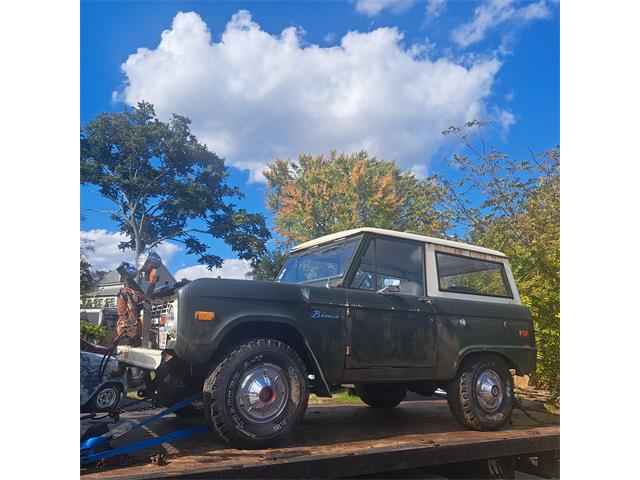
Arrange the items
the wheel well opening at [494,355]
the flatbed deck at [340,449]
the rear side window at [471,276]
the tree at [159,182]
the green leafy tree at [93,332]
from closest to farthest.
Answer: the flatbed deck at [340,449] < the wheel well opening at [494,355] < the rear side window at [471,276] < the green leafy tree at [93,332] < the tree at [159,182]

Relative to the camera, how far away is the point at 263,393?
3492 millimetres

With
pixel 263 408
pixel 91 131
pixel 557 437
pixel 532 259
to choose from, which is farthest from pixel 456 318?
pixel 91 131

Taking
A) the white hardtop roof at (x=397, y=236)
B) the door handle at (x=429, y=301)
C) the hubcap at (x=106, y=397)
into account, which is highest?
the white hardtop roof at (x=397, y=236)

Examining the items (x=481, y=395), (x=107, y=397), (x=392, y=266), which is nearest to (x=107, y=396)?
(x=107, y=397)

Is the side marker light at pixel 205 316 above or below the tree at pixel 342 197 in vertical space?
below

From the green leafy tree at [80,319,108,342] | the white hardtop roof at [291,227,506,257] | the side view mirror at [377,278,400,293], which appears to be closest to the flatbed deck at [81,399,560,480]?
the side view mirror at [377,278,400,293]

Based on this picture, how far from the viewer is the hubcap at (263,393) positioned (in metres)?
3.43

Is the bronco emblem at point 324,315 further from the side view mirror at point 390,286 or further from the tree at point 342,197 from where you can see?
the tree at point 342,197

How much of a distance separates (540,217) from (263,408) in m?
9.02

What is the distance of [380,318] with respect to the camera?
4.15m

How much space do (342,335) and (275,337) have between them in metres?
0.54

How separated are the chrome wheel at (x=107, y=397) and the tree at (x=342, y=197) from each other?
14188 millimetres

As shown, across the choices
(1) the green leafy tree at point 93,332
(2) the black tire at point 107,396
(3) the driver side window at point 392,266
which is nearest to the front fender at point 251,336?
(3) the driver side window at point 392,266

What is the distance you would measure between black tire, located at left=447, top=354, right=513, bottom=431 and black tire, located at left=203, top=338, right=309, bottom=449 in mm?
1706
